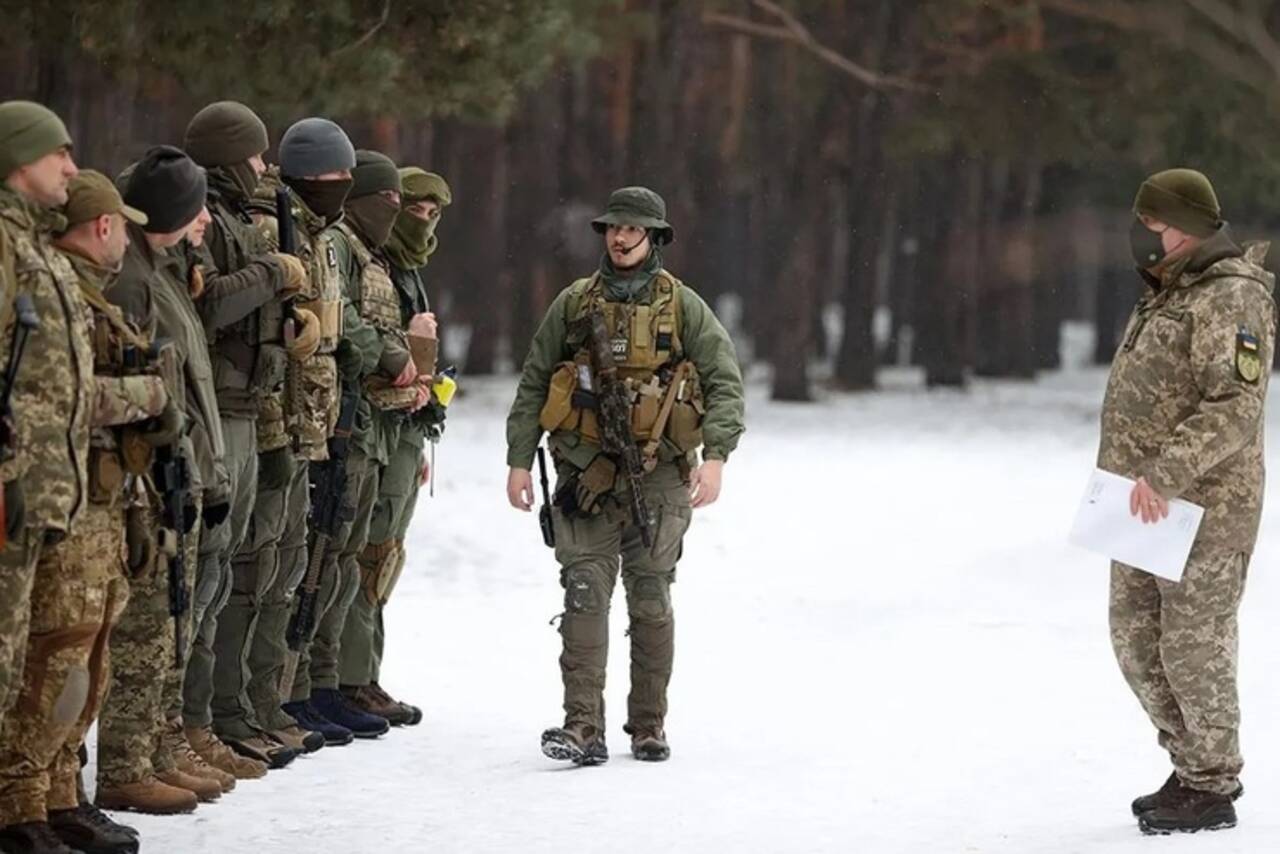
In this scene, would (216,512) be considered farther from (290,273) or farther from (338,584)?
(338,584)

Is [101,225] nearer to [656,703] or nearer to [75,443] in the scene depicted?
[75,443]

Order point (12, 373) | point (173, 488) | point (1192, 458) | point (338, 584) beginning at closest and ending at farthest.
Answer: point (12, 373) → point (173, 488) → point (1192, 458) → point (338, 584)

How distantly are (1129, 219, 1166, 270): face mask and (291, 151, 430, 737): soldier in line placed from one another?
9.94 feet

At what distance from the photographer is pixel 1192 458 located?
7.32 meters

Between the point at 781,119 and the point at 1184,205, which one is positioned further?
the point at 781,119

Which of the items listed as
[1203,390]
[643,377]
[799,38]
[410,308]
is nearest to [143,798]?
[643,377]

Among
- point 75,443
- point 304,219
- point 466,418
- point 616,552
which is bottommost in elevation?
point 466,418

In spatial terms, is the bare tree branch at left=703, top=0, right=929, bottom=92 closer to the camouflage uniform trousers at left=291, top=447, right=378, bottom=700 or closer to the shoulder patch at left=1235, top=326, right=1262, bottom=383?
the camouflage uniform trousers at left=291, top=447, right=378, bottom=700

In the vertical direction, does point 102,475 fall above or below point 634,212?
below

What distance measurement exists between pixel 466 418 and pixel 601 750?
1652 centimetres

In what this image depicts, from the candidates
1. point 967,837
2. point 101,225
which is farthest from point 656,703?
point 101,225

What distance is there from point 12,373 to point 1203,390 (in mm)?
3691

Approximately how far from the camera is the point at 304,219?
344 inches

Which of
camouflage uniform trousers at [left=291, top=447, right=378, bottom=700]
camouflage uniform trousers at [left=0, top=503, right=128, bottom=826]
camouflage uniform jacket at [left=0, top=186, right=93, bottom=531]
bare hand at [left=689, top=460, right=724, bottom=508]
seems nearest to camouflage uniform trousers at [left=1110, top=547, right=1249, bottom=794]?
bare hand at [left=689, top=460, right=724, bottom=508]
